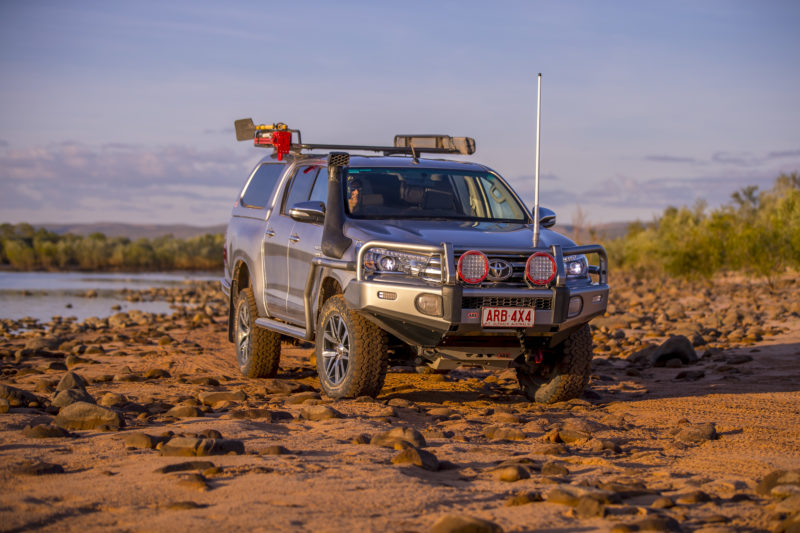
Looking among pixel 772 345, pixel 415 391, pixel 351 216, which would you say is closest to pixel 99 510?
pixel 351 216

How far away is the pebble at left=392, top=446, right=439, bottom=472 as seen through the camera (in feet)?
18.5

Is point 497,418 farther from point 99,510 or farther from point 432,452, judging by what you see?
point 99,510

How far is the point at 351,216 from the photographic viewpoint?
8625 mm

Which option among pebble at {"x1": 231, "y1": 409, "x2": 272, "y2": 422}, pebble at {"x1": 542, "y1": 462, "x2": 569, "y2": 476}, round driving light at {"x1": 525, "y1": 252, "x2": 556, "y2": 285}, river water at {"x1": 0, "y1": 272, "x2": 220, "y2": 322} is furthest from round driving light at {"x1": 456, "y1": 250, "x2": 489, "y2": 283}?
river water at {"x1": 0, "y1": 272, "x2": 220, "y2": 322}

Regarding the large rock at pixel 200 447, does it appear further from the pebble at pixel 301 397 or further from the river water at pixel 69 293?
the river water at pixel 69 293

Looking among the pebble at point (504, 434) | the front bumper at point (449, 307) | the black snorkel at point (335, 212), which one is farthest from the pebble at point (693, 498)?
the black snorkel at point (335, 212)

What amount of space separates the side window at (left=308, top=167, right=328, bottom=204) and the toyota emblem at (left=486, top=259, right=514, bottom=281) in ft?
6.87

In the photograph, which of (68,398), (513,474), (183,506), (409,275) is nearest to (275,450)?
(183,506)

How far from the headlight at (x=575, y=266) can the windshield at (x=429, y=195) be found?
99 cm

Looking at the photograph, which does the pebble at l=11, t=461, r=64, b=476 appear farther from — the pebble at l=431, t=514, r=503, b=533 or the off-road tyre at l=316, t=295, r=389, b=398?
the off-road tyre at l=316, t=295, r=389, b=398

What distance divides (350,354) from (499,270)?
4.67 ft

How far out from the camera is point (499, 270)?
24.9ft

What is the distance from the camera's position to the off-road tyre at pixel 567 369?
8398mm

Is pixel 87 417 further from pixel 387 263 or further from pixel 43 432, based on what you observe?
→ pixel 387 263
